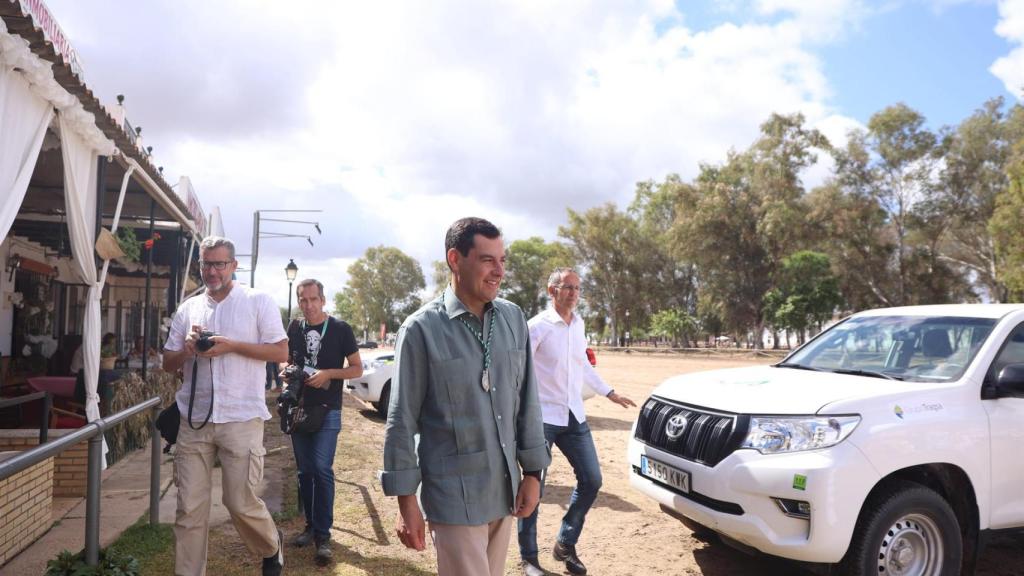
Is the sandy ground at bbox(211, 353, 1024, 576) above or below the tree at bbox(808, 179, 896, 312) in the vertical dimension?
below

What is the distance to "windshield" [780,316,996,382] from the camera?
4.35m

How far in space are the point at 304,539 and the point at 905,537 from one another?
3.83 meters

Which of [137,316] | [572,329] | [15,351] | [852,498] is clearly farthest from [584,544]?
[137,316]

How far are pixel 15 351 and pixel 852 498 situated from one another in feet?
42.5

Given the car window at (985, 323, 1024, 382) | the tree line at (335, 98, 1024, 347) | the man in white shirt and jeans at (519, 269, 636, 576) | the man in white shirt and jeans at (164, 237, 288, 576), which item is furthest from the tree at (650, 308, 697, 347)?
the man in white shirt and jeans at (164, 237, 288, 576)

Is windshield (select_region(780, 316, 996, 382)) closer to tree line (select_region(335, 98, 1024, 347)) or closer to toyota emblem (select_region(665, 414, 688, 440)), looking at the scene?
toyota emblem (select_region(665, 414, 688, 440))

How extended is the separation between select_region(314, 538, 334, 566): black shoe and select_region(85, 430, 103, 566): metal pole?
4.67ft

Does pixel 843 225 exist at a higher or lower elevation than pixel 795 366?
higher

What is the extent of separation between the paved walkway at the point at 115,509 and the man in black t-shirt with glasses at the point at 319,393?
120 centimetres

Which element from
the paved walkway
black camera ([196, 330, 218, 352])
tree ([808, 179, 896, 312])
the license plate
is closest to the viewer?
black camera ([196, 330, 218, 352])

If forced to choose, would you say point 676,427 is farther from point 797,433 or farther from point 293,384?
point 293,384

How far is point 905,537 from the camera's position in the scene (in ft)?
12.5

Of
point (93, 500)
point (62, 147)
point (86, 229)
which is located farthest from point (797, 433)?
point (86, 229)

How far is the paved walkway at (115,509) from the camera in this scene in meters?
4.45
